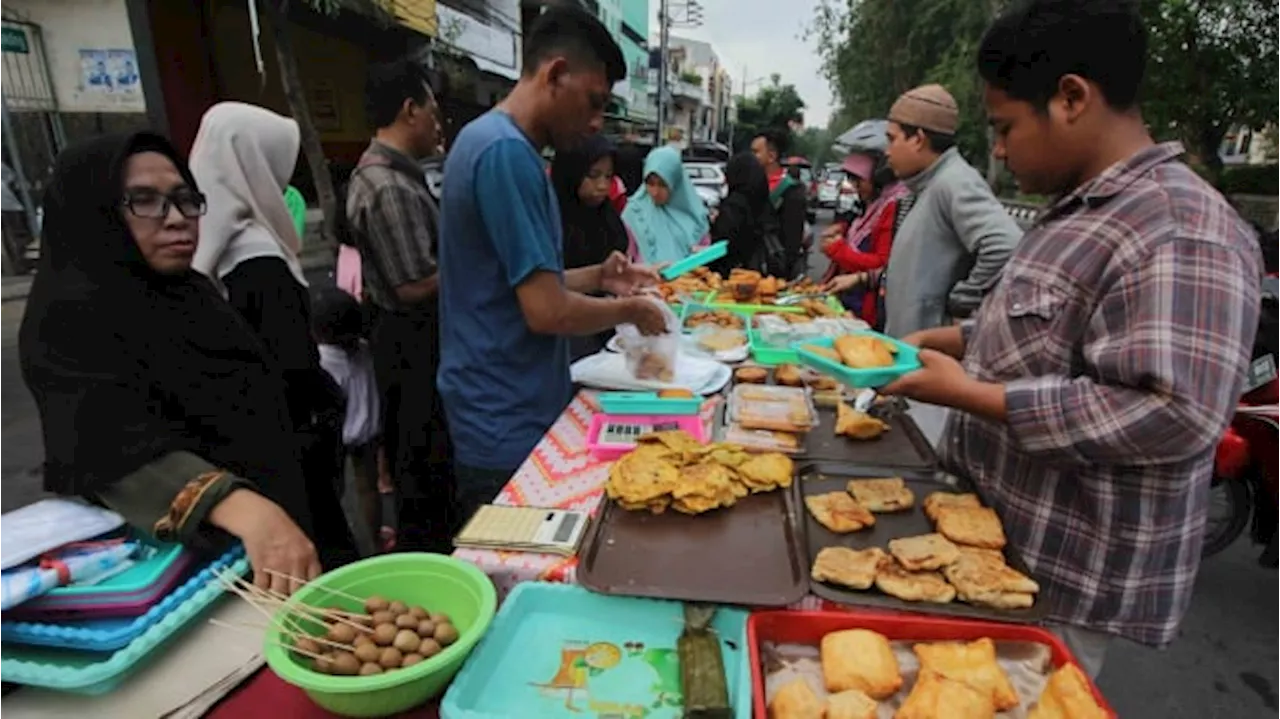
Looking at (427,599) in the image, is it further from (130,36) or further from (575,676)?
(130,36)

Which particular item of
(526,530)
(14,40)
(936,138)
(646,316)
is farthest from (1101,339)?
(14,40)

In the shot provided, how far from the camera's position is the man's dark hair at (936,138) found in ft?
10.3

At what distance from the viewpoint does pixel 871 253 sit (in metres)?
4.33

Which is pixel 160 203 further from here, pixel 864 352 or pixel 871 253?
pixel 871 253

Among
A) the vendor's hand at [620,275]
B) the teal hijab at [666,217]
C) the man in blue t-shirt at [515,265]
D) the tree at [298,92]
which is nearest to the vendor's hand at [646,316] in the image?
the man in blue t-shirt at [515,265]

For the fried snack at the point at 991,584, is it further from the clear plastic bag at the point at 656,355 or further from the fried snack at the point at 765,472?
the clear plastic bag at the point at 656,355

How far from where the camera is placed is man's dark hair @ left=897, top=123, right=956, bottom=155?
3145 millimetres

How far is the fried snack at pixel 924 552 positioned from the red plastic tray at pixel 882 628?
0.39 feet

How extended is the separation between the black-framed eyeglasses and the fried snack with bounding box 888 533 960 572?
1760 millimetres

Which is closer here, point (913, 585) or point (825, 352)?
point (913, 585)

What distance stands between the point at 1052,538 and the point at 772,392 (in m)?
0.94

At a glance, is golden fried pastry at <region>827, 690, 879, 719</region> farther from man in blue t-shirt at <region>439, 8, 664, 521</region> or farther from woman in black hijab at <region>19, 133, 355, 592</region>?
man in blue t-shirt at <region>439, 8, 664, 521</region>

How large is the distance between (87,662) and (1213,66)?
20.3 metres

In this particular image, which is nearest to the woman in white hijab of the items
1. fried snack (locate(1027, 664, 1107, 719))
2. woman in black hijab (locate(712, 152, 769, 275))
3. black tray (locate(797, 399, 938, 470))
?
black tray (locate(797, 399, 938, 470))
